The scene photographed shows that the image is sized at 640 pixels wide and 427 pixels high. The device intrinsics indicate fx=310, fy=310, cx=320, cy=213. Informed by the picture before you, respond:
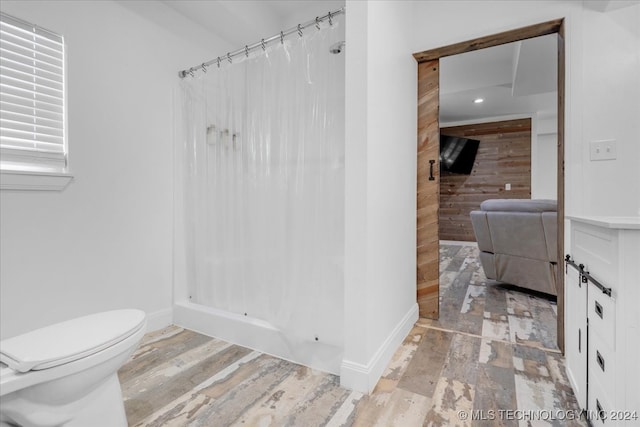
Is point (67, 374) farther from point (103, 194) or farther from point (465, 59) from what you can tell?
point (465, 59)

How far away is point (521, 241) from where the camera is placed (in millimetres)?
2971

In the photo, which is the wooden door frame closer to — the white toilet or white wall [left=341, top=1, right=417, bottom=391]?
white wall [left=341, top=1, right=417, bottom=391]

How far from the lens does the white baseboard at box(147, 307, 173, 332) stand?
2.22m

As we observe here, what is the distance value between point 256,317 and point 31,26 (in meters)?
2.04

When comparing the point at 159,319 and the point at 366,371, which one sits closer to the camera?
the point at 366,371

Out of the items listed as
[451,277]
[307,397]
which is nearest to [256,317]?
[307,397]

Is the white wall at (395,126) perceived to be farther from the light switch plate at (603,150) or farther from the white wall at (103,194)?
the white wall at (103,194)

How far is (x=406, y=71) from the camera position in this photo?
82.9 inches

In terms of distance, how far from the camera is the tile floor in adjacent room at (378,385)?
1.34m

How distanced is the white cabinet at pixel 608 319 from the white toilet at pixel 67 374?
67.9 inches

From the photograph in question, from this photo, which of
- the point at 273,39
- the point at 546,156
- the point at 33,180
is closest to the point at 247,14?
the point at 273,39

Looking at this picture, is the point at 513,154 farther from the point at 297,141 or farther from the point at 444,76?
the point at 297,141

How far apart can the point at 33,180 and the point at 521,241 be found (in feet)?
12.2

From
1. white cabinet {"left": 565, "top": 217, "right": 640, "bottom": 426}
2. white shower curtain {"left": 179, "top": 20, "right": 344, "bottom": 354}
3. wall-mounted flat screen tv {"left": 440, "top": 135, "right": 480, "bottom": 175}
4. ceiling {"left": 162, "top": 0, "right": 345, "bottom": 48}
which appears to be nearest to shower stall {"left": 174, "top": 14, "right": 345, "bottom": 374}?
white shower curtain {"left": 179, "top": 20, "right": 344, "bottom": 354}
